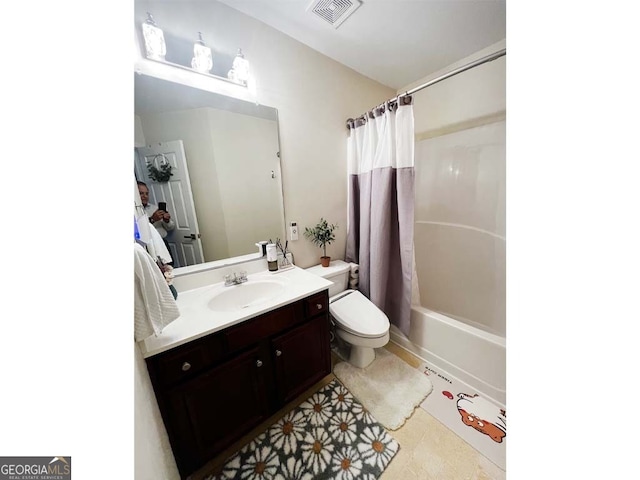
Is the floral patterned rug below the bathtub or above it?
below

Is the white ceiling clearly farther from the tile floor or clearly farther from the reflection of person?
the tile floor

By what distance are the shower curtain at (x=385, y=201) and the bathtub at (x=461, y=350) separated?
0.13 m

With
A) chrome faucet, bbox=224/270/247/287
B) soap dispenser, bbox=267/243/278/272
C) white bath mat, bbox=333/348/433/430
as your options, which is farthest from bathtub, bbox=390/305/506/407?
chrome faucet, bbox=224/270/247/287

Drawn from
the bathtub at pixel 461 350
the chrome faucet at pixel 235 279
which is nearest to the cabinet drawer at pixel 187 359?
the chrome faucet at pixel 235 279

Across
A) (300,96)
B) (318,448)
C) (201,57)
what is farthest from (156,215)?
(318,448)

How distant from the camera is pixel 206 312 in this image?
980 millimetres

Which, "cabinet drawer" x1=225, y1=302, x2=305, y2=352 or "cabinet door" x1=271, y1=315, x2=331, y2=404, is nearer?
"cabinet drawer" x1=225, y1=302, x2=305, y2=352

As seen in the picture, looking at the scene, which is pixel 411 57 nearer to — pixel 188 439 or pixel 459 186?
pixel 459 186

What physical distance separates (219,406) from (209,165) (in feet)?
4.11

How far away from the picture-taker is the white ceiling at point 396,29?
1.21 m

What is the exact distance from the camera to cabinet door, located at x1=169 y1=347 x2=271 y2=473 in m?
0.86

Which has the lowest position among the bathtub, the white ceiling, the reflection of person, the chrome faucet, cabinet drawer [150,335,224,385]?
the bathtub

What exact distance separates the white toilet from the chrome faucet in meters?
0.53

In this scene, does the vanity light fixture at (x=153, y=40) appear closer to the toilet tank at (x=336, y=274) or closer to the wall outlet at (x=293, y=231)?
the wall outlet at (x=293, y=231)
